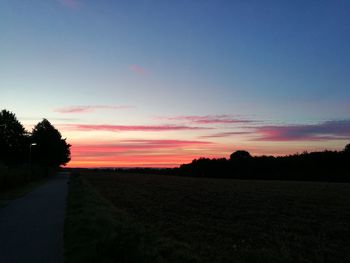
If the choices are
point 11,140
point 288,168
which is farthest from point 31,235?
point 288,168

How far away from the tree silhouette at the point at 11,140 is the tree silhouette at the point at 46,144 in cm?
313

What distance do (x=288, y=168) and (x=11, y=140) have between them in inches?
2120

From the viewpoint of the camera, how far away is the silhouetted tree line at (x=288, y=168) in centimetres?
7302

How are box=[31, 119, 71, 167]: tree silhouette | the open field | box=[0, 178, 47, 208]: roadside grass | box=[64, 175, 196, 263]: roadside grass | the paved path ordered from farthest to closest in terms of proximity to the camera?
box=[31, 119, 71, 167]: tree silhouette
box=[0, 178, 47, 208]: roadside grass
the open field
the paved path
box=[64, 175, 196, 263]: roadside grass

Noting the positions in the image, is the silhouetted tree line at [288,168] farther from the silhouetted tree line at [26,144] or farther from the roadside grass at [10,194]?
the roadside grass at [10,194]

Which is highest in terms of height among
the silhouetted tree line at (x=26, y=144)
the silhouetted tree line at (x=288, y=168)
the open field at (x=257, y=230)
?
the silhouetted tree line at (x=26, y=144)

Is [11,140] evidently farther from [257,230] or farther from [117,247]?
[117,247]

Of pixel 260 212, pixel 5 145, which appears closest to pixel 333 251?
pixel 260 212

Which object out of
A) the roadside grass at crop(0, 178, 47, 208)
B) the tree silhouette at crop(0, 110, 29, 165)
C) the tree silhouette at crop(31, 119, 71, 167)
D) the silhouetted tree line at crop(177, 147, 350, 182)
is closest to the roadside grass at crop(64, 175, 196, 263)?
the roadside grass at crop(0, 178, 47, 208)

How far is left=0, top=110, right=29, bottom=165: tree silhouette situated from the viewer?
7650cm

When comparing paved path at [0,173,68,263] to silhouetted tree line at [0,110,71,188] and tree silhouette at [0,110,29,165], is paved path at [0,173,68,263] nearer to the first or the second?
silhouetted tree line at [0,110,71,188]

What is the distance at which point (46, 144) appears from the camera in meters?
84.2

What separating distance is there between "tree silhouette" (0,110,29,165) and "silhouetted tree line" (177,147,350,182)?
36656mm

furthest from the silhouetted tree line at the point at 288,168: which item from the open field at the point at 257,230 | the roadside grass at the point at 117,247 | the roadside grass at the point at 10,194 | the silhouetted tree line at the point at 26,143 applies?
the roadside grass at the point at 117,247
